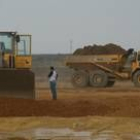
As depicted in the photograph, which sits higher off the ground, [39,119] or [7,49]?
[7,49]

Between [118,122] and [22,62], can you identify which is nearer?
[118,122]

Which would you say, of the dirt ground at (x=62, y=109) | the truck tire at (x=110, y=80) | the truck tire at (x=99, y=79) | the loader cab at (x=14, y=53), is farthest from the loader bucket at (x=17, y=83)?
the truck tire at (x=110, y=80)

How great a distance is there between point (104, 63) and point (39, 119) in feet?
67.4

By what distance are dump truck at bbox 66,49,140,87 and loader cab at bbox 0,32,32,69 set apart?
45.4ft

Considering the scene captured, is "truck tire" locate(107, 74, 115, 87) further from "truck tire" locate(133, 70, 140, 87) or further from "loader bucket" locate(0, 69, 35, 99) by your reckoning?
"loader bucket" locate(0, 69, 35, 99)

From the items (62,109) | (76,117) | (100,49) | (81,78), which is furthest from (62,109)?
(100,49)

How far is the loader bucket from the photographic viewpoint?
876 inches

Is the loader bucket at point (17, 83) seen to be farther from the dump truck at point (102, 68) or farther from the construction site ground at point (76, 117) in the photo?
the dump truck at point (102, 68)

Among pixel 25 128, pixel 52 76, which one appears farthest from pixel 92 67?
pixel 25 128


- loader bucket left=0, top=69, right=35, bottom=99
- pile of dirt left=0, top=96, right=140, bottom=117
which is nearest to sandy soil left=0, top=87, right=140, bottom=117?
pile of dirt left=0, top=96, right=140, bottom=117

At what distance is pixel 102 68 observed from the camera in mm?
38156

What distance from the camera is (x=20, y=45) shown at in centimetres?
2439

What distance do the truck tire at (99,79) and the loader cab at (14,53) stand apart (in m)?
14.0

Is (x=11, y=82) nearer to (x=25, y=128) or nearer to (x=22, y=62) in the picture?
(x=22, y=62)
